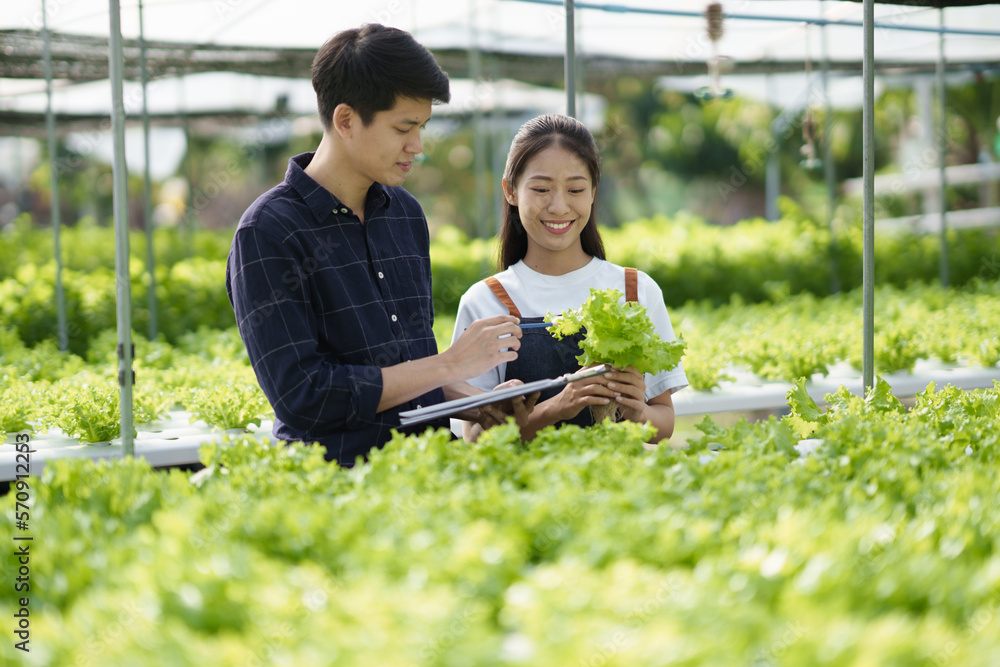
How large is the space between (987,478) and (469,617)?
1300 millimetres

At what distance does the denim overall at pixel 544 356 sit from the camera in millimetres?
2842

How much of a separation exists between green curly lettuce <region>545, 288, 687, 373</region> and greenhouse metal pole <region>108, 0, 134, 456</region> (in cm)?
118

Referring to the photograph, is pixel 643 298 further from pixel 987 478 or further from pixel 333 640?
pixel 333 640

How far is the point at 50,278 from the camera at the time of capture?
23.4ft

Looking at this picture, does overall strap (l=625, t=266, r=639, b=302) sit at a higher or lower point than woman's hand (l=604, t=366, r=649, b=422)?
higher

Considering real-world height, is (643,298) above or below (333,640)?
above

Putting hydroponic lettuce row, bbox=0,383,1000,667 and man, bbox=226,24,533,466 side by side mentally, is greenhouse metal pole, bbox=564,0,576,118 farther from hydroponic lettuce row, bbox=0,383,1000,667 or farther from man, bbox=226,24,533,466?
hydroponic lettuce row, bbox=0,383,1000,667

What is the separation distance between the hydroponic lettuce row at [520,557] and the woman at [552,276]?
58 centimetres

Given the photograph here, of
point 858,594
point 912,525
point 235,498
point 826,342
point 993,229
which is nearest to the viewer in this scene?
point 858,594

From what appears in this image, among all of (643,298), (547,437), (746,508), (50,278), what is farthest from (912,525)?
(50,278)

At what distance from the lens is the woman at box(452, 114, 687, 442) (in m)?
2.81

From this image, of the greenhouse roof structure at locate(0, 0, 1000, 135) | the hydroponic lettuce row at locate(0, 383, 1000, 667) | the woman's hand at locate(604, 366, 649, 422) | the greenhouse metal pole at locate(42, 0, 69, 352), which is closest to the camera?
the hydroponic lettuce row at locate(0, 383, 1000, 667)

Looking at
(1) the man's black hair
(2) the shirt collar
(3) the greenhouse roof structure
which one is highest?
(3) the greenhouse roof structure

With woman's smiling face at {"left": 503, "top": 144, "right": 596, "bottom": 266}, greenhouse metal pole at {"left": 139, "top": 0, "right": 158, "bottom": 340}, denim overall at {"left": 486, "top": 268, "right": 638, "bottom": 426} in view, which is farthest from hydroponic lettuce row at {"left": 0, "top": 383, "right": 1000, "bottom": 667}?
greenhouse metal pole at {"left": 139, "top": 0, "right": 158, "bottom": 340}
